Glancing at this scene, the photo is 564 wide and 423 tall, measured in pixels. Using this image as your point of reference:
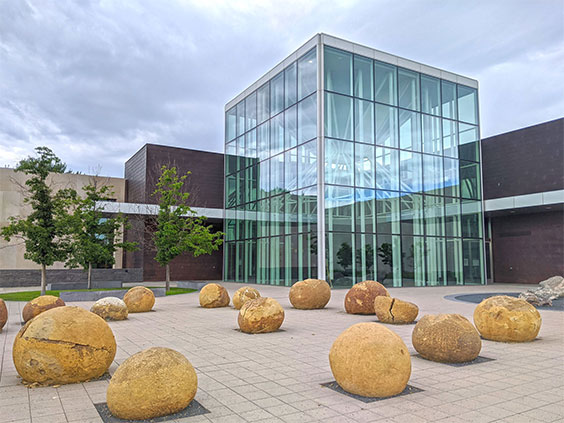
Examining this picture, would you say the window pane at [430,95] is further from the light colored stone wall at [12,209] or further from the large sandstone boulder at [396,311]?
the light colored stone wall at [12,209]

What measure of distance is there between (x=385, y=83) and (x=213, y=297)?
1897 centimetres

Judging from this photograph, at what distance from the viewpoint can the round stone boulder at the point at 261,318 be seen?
1109 cm

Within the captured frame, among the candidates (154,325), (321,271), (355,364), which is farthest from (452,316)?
(321,271)

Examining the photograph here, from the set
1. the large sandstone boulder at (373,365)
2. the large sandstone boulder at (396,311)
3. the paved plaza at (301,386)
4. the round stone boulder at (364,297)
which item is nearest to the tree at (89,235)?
the paved plaza at (301,386)

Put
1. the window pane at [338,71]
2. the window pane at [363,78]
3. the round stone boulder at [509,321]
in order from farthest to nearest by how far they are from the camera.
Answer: the window pane at [363,78] < the window pane at [338,71] < the round stone boulder at [509,321]

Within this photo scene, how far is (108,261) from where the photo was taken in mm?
25188

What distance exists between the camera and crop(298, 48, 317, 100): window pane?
26856 mm

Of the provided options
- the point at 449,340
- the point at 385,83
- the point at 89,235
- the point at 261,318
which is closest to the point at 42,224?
the point at 89,235

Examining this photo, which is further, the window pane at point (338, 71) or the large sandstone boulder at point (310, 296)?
the window pane at point (338, 71)

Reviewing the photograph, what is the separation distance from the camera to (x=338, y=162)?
85.9 feet

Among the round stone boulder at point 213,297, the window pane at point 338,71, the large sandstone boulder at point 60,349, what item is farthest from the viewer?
the window pane at point 338,71

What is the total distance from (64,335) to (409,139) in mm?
26107

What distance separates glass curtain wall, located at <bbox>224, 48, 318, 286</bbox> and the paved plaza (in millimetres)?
15488

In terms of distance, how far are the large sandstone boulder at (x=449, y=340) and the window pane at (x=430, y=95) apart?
2441 centimetres
